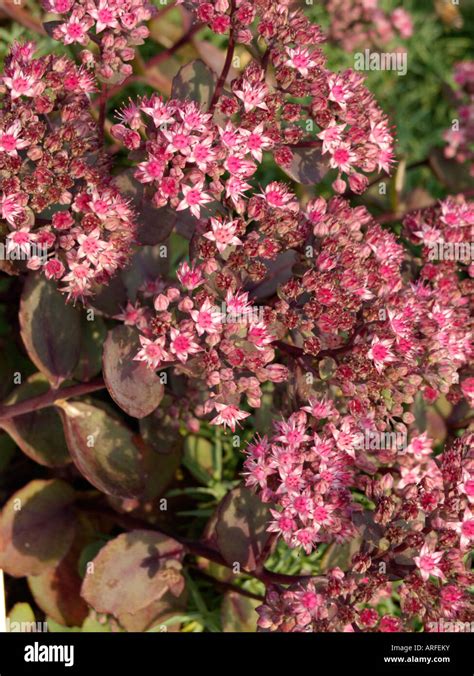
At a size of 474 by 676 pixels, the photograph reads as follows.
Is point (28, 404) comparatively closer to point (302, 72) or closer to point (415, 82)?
point (302, 72)

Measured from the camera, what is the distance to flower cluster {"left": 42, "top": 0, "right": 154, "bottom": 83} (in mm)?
2352

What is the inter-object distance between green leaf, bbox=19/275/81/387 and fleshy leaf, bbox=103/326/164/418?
0.31m

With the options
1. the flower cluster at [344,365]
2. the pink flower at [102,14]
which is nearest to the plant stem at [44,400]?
the flower cluster at [344,365]

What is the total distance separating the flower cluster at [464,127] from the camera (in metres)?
3.70

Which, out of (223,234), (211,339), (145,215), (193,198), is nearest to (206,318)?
(211,339)

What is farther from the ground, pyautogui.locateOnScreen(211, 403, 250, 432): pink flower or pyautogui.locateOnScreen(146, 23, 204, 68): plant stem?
pyautogui.locateOnScreen(146, 23, 204, 68): plant stem

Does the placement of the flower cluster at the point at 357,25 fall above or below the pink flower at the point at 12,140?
above

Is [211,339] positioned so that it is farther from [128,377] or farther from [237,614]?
[237,614]

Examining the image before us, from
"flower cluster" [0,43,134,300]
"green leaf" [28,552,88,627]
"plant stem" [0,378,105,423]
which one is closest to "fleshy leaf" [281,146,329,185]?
"flower cluster" [0,43,134,300]

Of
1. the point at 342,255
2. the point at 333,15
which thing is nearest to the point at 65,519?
the point at 342,255

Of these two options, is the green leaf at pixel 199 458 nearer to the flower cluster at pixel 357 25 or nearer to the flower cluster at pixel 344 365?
the flower cluster at pixel 344 365

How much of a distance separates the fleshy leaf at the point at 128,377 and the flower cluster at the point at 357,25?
205cm
